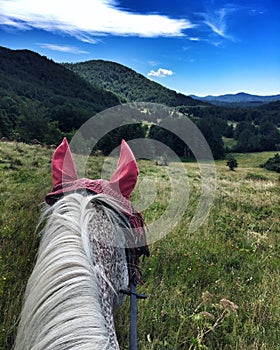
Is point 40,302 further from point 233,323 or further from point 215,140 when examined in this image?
point 215,140

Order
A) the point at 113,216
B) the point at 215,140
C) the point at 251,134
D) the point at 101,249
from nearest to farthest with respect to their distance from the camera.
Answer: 1. the point at 101,249
2. the point at 113,216
3. the point at 215,140
4. the point at 251,134

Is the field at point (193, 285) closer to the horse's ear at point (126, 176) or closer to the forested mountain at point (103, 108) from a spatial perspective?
the horse's ear at point (126, 176)

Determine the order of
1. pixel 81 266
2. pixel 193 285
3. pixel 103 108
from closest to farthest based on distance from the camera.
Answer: pixel 81 266 < pixel 193 285 < pixel 103 108

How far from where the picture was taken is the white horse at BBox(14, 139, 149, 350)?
2.90 feet

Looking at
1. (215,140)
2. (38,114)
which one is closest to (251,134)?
(215,140)

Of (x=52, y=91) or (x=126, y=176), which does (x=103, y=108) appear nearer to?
(x=52, y=91)

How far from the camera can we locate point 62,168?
A: 185 centimetres

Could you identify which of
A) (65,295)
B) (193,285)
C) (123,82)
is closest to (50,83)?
(123,82)

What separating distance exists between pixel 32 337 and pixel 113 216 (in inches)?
26.3

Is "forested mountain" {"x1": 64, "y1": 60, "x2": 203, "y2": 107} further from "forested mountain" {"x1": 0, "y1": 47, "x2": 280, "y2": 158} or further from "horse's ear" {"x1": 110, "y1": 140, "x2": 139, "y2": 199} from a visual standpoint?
"horse's ear" {"x1": 110, "y1": 140, "x2": 139, "y2": 199}

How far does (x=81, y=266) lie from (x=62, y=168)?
0.90 m

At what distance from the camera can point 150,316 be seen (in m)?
2.70

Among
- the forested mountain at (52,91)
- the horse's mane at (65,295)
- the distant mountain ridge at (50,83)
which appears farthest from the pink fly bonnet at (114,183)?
the distant mountain ridge at (50,83)

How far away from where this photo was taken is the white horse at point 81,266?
2.90 feet
